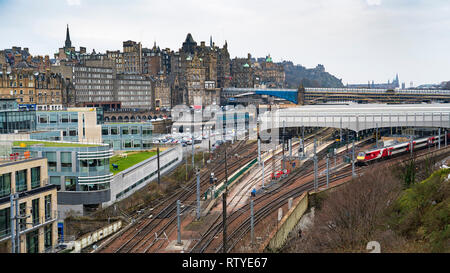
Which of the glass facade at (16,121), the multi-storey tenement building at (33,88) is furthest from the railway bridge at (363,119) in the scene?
the multi-storey tenement building at (33,88)

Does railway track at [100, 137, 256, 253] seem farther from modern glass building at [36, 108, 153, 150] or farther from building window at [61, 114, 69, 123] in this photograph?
building window at [61, 114, 69, 123]

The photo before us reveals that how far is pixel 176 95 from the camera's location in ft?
405

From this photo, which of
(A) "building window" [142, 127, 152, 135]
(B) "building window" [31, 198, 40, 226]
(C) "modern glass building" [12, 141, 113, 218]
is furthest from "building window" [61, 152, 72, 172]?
(A) "building window" [142, 127, 152, 135]

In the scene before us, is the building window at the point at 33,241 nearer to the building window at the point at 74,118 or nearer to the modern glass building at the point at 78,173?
the modern glass building at the point at 78,173

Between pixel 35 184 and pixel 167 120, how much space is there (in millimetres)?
67500

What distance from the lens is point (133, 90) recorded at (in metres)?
109

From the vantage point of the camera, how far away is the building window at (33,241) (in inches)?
848

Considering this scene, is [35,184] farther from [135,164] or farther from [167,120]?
[167,120]

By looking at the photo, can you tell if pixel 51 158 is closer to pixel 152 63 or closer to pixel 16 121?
pixel 16 121

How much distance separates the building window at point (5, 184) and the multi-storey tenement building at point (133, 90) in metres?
85.5

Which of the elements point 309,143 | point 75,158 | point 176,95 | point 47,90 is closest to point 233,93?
point 176,95

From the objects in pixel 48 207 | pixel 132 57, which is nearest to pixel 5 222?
pixel 48 207

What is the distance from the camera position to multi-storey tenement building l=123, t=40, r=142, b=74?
431ft

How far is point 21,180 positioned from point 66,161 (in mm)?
7427
